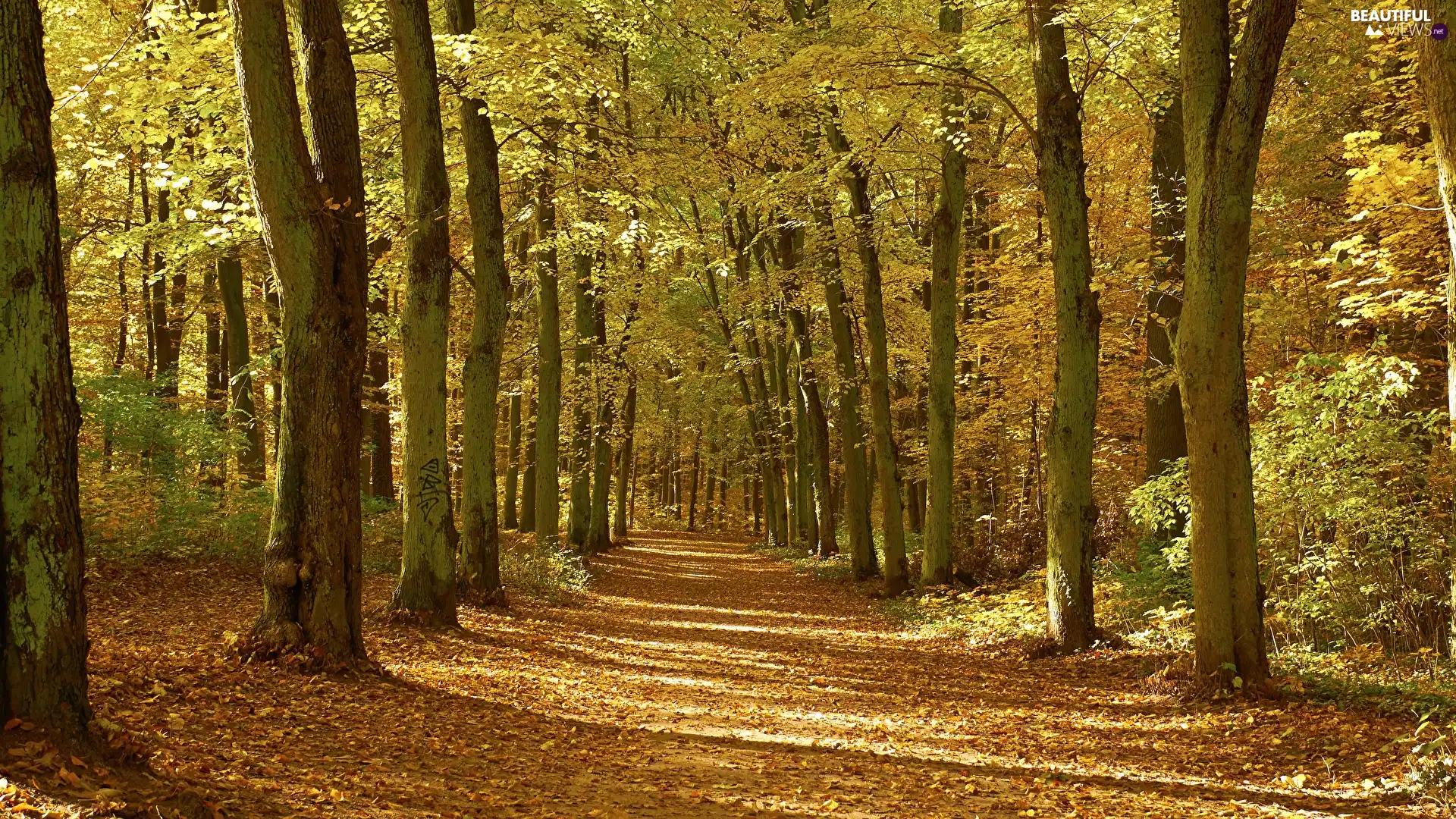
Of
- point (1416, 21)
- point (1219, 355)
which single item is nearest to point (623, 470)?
point (1219, 355)

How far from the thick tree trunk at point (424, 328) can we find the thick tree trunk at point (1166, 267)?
9612 mm

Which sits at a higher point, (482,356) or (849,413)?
(482,356)

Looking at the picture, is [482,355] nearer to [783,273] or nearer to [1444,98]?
[783,273]

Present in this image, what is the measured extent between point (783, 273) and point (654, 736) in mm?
15448

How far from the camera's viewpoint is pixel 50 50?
55.4 feet

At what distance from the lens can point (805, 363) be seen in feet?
74.0

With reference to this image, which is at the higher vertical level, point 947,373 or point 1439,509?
point 947,373

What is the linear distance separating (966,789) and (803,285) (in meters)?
17.4

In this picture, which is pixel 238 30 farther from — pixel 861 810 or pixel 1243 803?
pixel 1243 803

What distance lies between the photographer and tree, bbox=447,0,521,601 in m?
12.8

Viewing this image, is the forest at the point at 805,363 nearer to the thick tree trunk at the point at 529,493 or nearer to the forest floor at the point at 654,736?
the forest floor at the point at 654,736

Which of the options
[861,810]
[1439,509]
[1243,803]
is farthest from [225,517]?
[1439,509]

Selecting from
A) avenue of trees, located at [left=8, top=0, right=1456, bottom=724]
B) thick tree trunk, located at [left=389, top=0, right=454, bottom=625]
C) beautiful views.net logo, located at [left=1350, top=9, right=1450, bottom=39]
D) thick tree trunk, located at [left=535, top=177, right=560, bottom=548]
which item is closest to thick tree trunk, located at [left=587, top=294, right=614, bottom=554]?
avenue of trees, located at [left=8, top=0, right=1456, bottom=724]

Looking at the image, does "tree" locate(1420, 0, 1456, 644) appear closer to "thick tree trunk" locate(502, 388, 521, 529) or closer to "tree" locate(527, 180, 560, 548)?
"tree" locate(527, 180, 560, 548)
